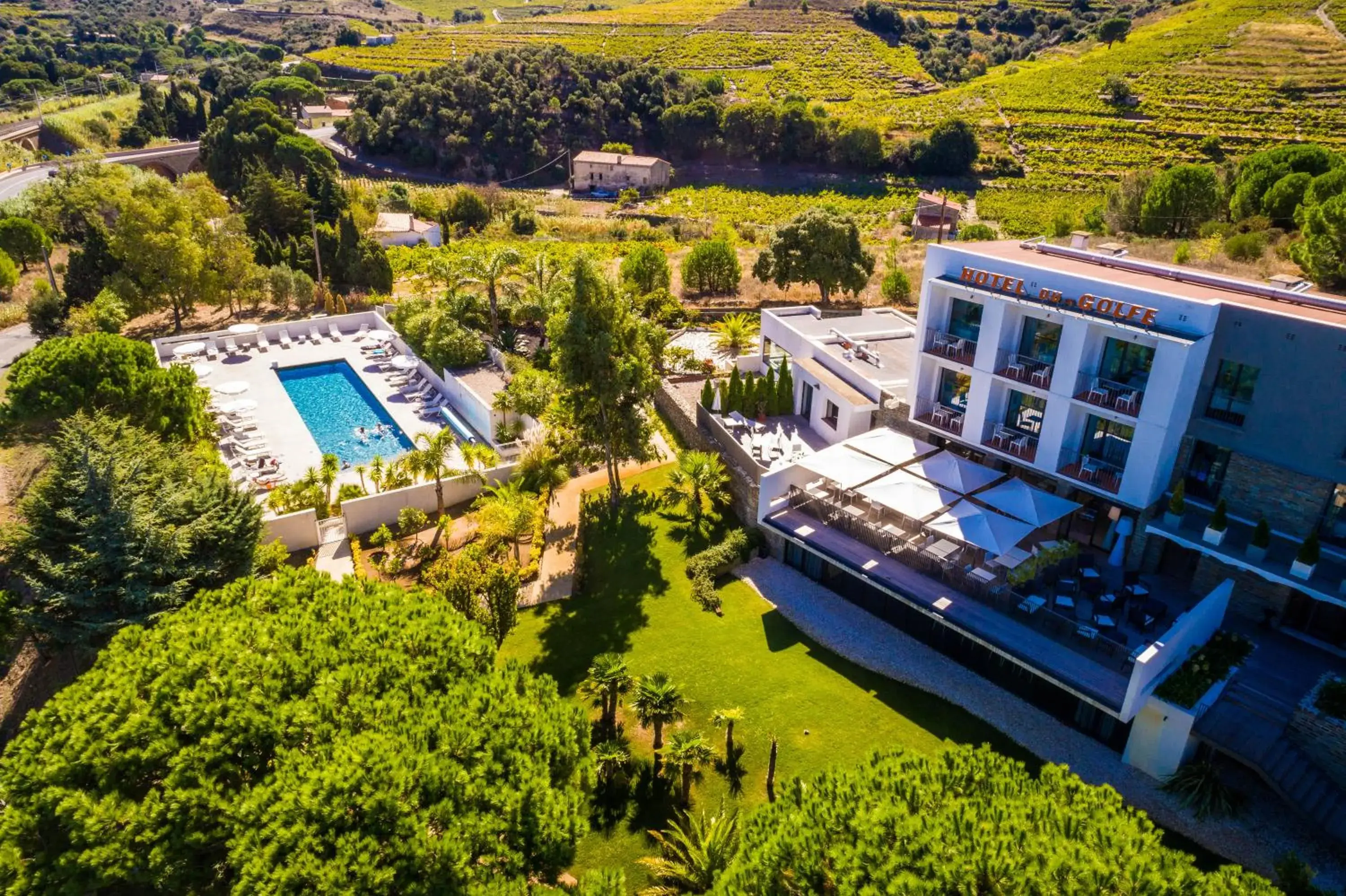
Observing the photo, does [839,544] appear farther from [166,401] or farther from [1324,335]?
[166,401]

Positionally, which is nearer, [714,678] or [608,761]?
[608,761]

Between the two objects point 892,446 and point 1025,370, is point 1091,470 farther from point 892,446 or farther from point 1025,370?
point 892,446

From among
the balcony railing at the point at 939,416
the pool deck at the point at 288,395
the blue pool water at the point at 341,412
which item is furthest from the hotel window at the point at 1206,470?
the blue pool water at the point at 341,412

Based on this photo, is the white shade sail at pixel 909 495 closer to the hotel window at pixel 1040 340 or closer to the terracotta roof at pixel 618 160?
the hotel window at pixel 1040 340

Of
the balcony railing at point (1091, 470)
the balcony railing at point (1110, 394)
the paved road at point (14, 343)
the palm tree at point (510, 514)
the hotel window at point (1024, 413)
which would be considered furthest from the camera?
the paved road at point (14, 343)

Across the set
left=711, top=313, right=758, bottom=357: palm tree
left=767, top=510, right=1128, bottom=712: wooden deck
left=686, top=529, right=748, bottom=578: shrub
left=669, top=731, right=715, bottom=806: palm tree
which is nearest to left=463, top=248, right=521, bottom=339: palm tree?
left=711, top=313, right=758, bottom=357: palm tree

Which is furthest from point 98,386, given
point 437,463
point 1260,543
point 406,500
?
point 1260,543

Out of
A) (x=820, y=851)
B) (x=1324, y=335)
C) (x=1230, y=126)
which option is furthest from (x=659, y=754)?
(x=1230, y=126)
